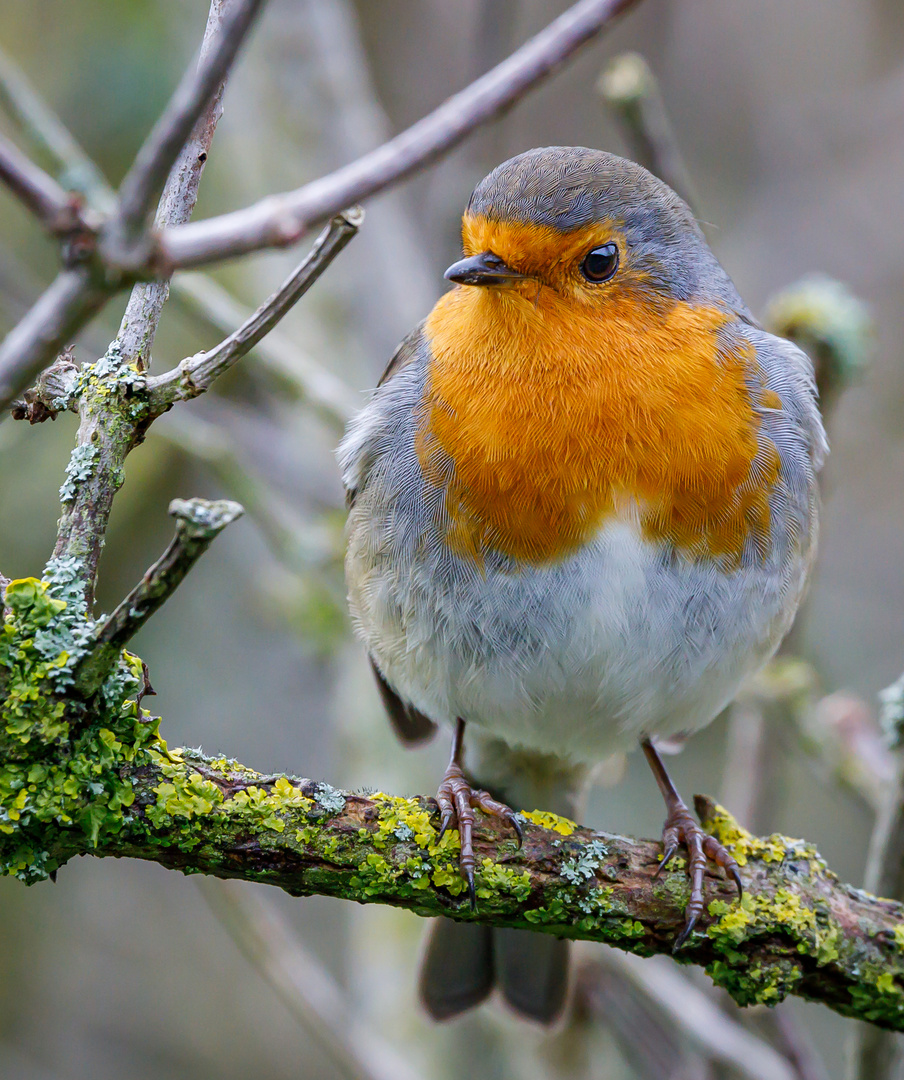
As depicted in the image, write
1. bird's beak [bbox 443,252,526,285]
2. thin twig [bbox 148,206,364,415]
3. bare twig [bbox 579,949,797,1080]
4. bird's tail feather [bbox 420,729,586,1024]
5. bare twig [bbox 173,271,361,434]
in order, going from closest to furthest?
thin twig [bbox 148,206,364,415] → bird's beak [bbox 443,252,526,285] → bare twig [bbox 579,949,797,1080] → bird's tail feather [bbox 420,729,586,1024] → bare twig [bbox 173,271,361,434]

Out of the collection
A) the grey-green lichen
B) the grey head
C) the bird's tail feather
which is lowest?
the grey-green lichen

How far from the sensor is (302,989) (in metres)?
3.40

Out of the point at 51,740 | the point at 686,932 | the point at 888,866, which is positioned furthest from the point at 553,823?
the point at 51,740

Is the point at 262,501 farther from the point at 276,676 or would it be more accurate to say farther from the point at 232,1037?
the point at 232,1037

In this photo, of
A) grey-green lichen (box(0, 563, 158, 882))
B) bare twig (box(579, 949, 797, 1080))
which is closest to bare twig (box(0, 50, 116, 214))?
grey-green lichen (box(0, 563, 158, 882))

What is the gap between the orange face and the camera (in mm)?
2693

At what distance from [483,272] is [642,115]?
141 centimetres

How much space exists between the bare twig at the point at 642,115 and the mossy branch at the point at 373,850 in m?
2.20

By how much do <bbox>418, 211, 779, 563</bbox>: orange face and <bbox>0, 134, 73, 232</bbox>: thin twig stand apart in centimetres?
168

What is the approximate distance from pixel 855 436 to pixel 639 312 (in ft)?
12.7

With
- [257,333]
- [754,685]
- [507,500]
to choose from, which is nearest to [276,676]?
[754,685]

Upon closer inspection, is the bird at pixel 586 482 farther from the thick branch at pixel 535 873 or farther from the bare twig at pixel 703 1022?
the bare twig at pixel 703 1022

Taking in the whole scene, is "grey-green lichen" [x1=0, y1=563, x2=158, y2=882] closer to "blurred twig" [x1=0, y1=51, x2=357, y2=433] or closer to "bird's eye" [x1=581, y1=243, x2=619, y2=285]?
"blurred twig" [x1=0, y1=51, x2=357, y2=433]

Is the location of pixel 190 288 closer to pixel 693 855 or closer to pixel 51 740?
pixel 51 740
